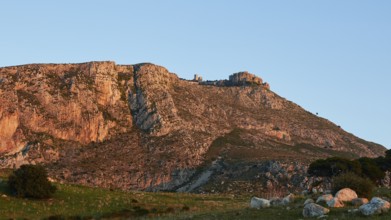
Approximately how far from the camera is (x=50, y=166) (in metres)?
148

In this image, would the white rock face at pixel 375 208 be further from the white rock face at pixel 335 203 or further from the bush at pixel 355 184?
the bush at pixel 355 184

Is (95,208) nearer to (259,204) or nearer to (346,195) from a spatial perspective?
(259,204)

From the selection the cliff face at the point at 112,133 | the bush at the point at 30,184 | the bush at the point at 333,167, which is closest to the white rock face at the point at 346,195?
the bush at the point at 30,184

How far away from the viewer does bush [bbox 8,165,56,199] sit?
48.5 metres

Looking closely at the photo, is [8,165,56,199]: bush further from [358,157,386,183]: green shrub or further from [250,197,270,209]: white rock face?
[358,157,386,183]: green shrub

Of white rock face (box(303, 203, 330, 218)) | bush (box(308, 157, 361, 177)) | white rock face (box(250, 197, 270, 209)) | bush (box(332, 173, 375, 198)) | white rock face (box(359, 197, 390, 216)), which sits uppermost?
bush (box(308, 157, 361, 177))

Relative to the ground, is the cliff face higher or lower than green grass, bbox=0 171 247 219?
higher

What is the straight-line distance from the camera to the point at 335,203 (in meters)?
36.4

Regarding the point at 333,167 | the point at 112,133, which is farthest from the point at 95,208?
the point at 112,133

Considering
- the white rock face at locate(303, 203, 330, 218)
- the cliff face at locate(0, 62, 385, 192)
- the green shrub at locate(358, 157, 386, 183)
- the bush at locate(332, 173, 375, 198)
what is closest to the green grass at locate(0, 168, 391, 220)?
the white rock face at locate(303, 203, 330, 218)

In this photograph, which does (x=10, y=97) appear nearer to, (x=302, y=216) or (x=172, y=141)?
(x=172, y=141)

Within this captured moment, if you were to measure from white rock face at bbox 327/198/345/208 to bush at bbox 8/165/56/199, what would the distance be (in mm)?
28617

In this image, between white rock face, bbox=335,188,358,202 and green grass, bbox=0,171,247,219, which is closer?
white rock face, bbox=335,188,358,202

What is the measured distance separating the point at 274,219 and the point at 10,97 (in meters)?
147
